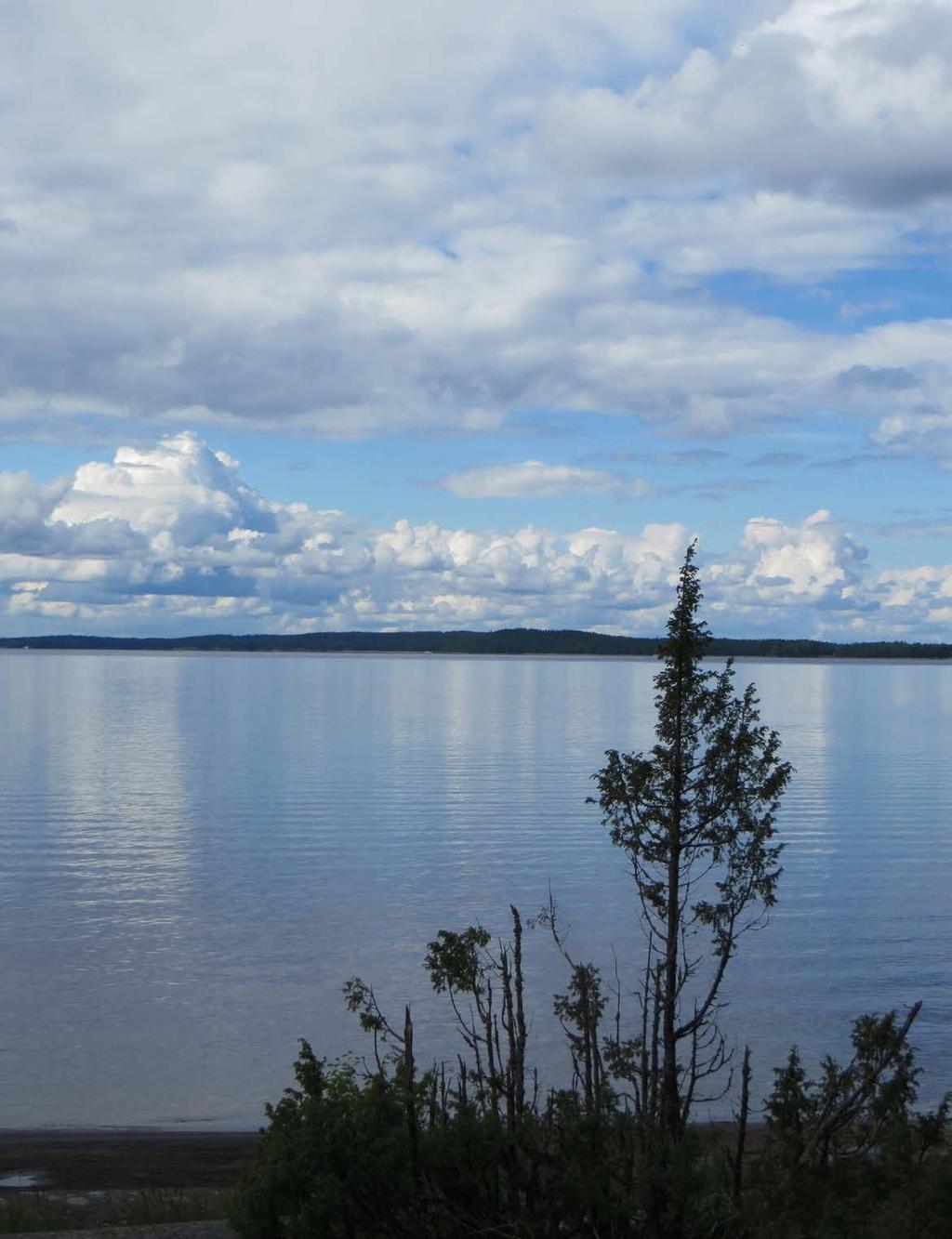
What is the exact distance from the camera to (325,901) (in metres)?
33.7

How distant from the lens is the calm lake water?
22125 millimetres

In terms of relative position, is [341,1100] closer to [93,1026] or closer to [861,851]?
[93,1026]

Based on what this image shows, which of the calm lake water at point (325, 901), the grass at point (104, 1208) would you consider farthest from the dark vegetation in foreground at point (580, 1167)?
the calm lake water at point (325, 901)

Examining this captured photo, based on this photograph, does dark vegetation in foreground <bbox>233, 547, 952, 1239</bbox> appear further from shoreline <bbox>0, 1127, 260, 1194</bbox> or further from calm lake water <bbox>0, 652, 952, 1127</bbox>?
calm lake water <bbox>0, 652, 952, 1127</bbox>

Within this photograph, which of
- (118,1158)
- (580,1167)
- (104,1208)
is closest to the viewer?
(580,1167)

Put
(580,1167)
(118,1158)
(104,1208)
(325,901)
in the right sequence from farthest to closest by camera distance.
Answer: (325,901), (118,1158), (104,1208), (580,1167)

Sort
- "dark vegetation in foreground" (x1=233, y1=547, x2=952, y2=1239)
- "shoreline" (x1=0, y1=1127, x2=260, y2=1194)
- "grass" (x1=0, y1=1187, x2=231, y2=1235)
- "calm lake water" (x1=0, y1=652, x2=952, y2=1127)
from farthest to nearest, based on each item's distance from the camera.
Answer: "calm lake water" (x1=0, y1=652, x2=952, y2=1127) → "shoreline" (x1=0, y1=1127, x2=260, y2=1194) → "grass" (x1=0, y1=1187, x2=231, y2=1235) → "dark vegetation in foreground" (x1=233, y1=547, x2=952, y2=1239)

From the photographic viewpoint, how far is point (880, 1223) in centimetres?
743

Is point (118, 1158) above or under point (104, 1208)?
under

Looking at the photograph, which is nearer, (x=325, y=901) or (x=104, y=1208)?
(x=104, y=1208)

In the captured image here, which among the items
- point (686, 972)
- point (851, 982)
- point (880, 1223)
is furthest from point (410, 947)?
point (880, 1223)

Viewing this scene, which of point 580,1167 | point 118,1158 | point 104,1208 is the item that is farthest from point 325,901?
point 580,1167

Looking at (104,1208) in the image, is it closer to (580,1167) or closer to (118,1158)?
(118,1158)

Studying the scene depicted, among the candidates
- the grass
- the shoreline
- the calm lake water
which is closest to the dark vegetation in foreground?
the grass
